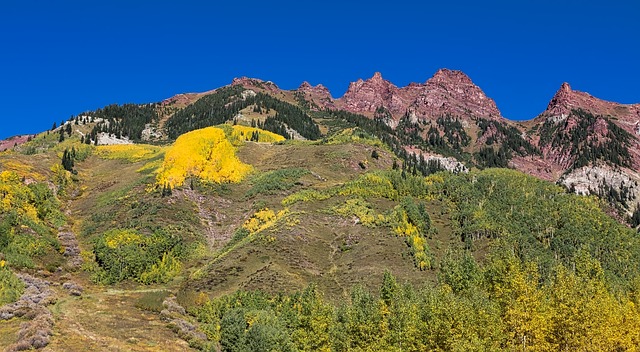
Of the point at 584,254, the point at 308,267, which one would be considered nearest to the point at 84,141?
the point at 308,267

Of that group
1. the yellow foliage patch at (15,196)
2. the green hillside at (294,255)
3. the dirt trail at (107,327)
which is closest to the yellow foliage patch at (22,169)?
the green hillside at (294,255)

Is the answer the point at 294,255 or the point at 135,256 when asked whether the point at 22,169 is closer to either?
the point at 135,256

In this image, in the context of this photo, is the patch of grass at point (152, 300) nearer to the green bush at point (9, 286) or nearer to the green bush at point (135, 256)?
the green bush at point (135, 256)

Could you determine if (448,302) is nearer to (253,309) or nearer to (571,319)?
(571,319)

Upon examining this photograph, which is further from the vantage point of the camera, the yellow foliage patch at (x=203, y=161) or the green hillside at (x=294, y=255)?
the yellow foliage patch at (x=203, y=161)

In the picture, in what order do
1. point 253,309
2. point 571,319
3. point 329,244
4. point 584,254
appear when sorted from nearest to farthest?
point 571,319, point 584,254, point 253,309, point 329,244

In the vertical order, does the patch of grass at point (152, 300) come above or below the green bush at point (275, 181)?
below

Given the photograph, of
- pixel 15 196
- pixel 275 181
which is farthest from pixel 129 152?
pixel 15 196

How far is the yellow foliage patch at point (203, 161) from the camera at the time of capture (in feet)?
434

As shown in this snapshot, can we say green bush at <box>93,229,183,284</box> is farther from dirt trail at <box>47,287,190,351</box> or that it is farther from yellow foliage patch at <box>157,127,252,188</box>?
yellow foliage patch at <box>157,127,252,188</box>

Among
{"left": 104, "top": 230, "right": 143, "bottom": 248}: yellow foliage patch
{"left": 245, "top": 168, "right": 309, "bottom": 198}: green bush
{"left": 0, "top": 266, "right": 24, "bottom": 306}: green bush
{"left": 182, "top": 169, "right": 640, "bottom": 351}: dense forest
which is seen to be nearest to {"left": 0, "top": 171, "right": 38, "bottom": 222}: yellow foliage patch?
{"left": 104, "top": 230, "right": 143, "bottom": 248}: yellow foliage patch

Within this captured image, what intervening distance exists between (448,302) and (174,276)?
2589 inches

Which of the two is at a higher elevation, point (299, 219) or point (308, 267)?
point (299, 219)

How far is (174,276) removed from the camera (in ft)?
308
